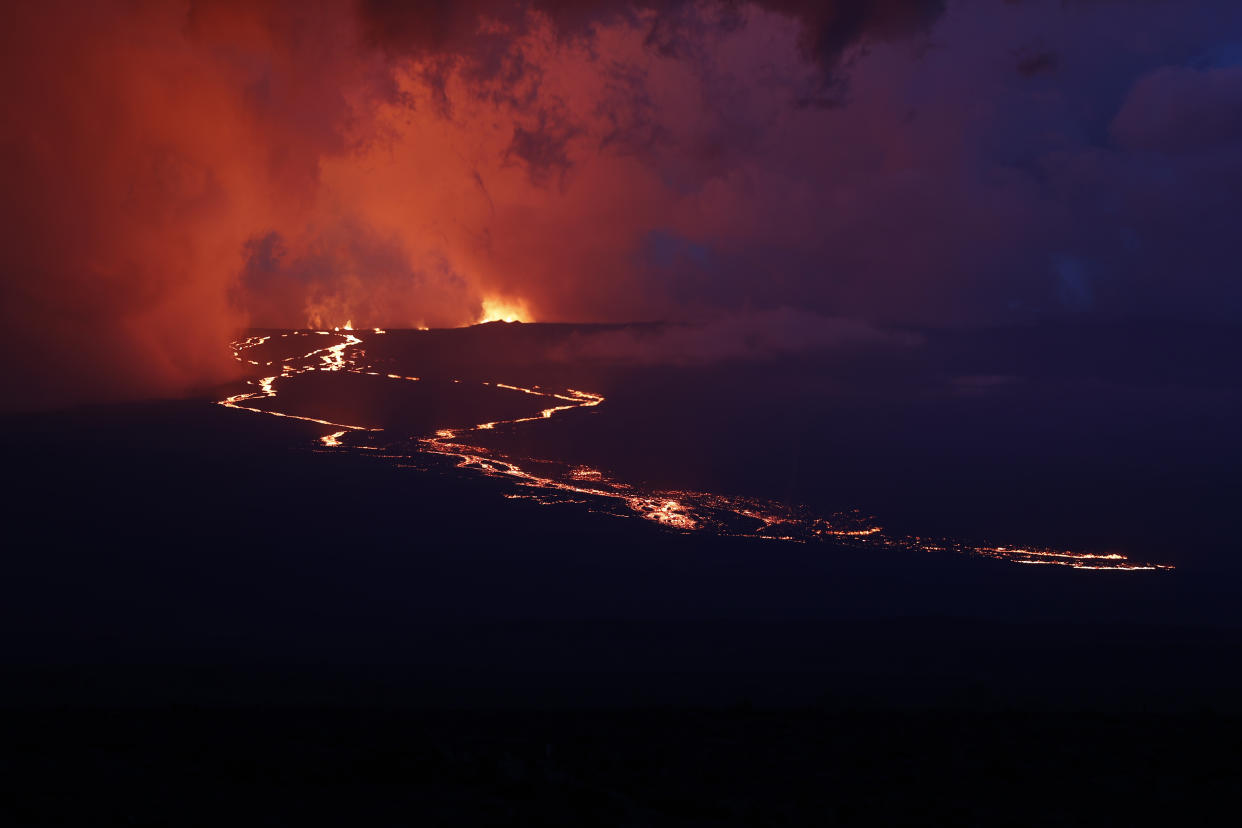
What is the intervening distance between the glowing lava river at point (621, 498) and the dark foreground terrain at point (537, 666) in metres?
0.88

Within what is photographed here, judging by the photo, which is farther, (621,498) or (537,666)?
(621,498)

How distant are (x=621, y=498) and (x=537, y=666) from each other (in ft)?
35.2

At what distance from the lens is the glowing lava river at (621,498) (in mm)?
22141

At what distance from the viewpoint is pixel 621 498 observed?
24781 mm

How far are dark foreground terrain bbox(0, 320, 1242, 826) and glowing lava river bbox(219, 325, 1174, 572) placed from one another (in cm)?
88

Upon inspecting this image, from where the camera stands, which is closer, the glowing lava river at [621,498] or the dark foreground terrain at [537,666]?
the dark foreground terrain at [537,666]

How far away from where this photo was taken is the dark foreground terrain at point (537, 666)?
7.88 m

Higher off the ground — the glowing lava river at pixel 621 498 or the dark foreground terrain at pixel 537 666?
the glowing lava river at pixel 621 498

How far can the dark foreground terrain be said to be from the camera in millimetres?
7879

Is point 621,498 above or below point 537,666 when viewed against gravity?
above

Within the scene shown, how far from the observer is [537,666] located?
46.8 ft

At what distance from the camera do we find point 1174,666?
14.7m

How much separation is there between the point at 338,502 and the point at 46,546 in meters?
6.31

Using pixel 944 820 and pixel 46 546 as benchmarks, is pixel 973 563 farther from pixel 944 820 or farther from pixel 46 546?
pixel 46 546
